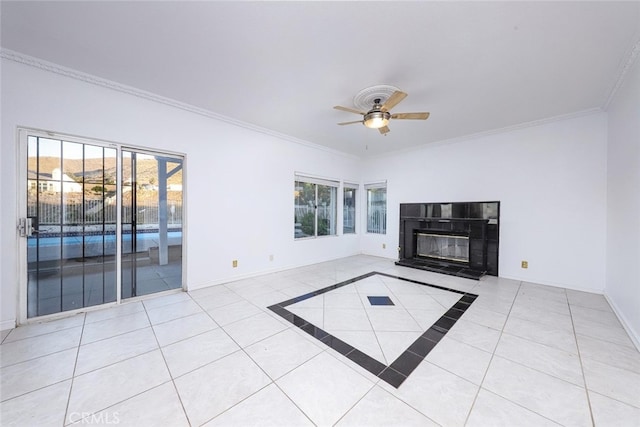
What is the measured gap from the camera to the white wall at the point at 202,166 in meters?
2.28

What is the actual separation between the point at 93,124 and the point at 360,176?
517cm

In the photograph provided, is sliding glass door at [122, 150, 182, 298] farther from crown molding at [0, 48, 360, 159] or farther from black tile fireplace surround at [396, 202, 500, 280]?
black tile fireplace surround at [396, 202, 500, 280]

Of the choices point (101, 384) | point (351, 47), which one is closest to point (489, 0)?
point (351, 47)

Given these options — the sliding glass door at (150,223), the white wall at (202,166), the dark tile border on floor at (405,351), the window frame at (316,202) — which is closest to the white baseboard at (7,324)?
the white wall at (202,166)

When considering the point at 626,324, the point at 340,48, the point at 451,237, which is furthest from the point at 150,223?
the point at 626,324

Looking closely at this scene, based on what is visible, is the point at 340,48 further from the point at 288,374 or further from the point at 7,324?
the point at 7,324

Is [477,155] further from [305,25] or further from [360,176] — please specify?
[305,25]

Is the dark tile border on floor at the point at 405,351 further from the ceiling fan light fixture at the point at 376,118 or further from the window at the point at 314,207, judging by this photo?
the ceiling fan light fixture at the point at 376,118

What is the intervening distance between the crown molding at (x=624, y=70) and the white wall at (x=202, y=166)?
13.7 feet

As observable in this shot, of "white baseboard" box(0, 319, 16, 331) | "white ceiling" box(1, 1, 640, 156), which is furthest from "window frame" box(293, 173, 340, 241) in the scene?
"white baseboard" box(0, 319, 16, 331)

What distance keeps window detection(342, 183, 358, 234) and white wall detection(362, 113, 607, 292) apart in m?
2.07

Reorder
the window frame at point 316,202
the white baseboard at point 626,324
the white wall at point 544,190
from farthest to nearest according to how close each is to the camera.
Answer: the window frame at point 316,202, the white wall at point 544,190, the white baseboard at point 626,324

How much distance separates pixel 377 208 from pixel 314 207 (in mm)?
1772

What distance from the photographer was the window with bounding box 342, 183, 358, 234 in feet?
19.5
